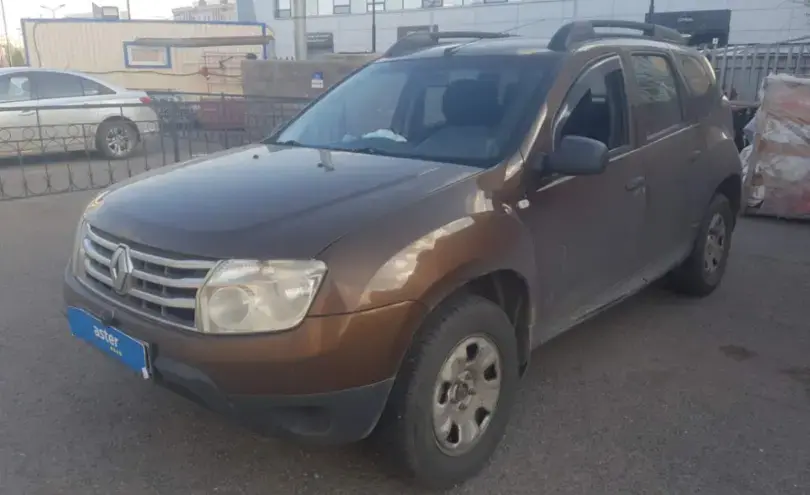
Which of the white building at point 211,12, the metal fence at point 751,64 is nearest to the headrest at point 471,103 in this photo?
the metal fence at point 751,64

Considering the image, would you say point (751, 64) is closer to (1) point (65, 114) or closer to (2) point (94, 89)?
(2) point (94, 89)

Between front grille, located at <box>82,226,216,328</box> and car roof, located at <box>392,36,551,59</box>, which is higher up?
car roof, located at <box>392,36,551,59</box>

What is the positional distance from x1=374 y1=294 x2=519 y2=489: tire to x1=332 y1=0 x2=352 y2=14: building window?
1720 inches

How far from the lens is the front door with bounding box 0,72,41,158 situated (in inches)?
436

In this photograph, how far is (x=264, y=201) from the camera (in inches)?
108

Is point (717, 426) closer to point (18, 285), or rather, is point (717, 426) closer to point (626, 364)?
point (626, 364)

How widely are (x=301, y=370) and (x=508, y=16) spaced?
38421mm

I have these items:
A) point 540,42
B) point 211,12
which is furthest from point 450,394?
point 211,12

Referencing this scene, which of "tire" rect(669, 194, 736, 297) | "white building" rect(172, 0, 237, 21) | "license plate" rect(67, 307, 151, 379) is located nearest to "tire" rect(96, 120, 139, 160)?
"license plate" rect(67, 307, 151, 379)

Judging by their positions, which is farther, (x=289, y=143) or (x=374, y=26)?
(x=374, y=26)

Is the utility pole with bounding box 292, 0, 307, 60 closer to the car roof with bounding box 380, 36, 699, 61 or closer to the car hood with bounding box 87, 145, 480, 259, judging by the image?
the car roof with bounding box 380, 36, 699, 61

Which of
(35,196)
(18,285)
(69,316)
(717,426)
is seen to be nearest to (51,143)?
(35,196)

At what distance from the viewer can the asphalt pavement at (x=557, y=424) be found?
2928mm

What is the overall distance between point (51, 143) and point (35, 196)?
2.86 m
